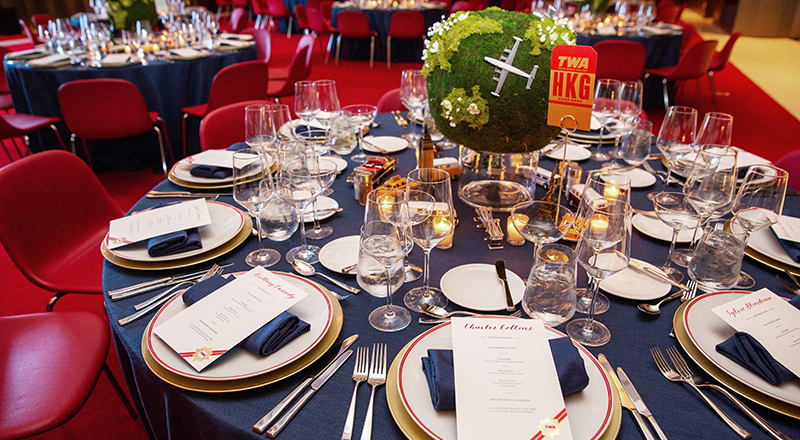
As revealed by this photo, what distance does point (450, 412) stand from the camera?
Answer: 802mm

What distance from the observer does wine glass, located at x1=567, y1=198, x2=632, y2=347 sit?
986mm

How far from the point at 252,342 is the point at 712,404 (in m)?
0.90

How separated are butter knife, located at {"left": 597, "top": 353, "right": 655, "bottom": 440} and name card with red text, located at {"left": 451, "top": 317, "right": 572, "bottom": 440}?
0.50 feet

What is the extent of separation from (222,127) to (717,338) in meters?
2.28

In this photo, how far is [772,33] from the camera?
11.7 metres

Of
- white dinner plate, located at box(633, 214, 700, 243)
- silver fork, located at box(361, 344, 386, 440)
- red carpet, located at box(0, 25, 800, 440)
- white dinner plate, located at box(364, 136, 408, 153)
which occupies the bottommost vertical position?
red carpet, located at box(0, 25, 800, 440)

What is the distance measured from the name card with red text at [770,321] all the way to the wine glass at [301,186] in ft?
3.36

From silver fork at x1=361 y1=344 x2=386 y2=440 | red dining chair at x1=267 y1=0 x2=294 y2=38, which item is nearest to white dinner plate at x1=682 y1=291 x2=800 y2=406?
silver fork at x1=361 y1=344 x2=386 y2=440

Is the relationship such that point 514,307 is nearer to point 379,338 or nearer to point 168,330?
point 379,338

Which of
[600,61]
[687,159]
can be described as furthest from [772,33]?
[687,159]

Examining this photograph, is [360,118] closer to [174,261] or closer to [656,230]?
[174,261]

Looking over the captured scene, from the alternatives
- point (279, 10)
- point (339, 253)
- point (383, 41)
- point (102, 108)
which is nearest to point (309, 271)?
point (339, 253)

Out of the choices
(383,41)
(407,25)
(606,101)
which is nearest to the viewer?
(606,101)

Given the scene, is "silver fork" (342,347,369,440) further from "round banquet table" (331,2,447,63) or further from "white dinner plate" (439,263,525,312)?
"round banquet table" (331,2,447,63)
